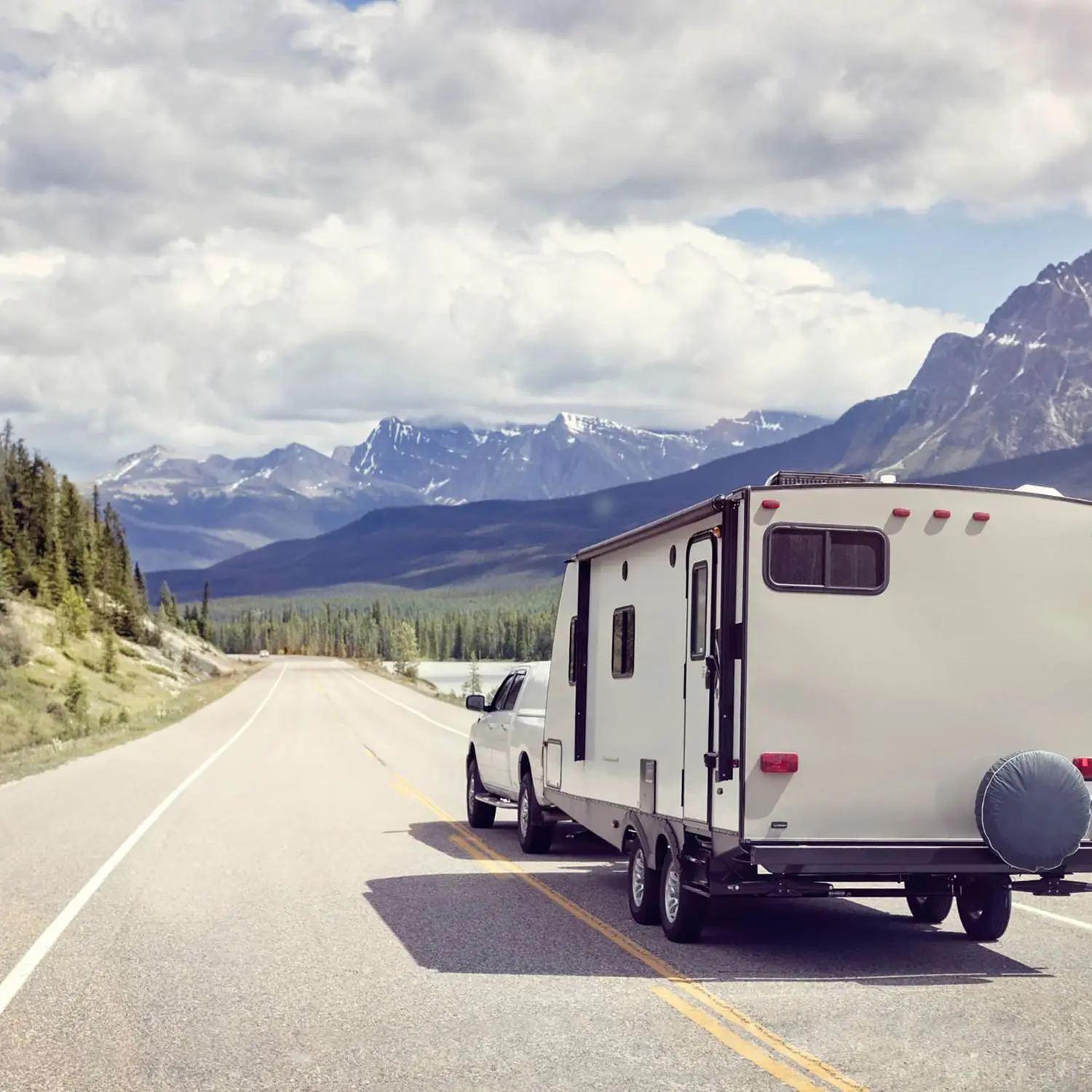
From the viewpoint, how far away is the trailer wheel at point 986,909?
36.3 feet

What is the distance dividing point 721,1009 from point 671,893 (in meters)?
2.40

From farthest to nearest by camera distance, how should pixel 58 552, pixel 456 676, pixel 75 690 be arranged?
pixel 456 676 → pixel 58 552 → pixel 75 690

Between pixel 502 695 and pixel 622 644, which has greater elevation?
pixel 622 644

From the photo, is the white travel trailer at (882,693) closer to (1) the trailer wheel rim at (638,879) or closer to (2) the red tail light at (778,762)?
(2) the red tail light at (778,762)

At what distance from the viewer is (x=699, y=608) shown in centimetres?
1070

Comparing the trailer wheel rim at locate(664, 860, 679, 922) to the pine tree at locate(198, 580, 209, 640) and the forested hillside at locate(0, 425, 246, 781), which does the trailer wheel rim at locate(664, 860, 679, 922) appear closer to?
the forested hillside at locate(0, 425, 246, 781)

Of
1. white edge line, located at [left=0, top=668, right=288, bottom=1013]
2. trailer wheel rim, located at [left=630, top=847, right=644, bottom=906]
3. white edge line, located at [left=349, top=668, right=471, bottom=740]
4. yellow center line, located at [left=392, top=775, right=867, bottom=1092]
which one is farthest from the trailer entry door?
white edge line, located at [left=349, top=668, right=471, bottom=740]

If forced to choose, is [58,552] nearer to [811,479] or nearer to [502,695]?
[502,695]

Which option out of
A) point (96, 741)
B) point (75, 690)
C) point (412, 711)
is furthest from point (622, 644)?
point (412, 711)

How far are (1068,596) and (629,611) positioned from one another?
3.51 metres

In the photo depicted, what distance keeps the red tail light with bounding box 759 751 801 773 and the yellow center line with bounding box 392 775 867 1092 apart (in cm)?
142

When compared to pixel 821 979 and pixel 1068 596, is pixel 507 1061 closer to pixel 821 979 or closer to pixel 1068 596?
pixel 821 979

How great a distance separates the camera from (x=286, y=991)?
359 inches

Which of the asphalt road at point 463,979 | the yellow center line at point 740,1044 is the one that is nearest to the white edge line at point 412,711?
the asphalt road at point 463,979
